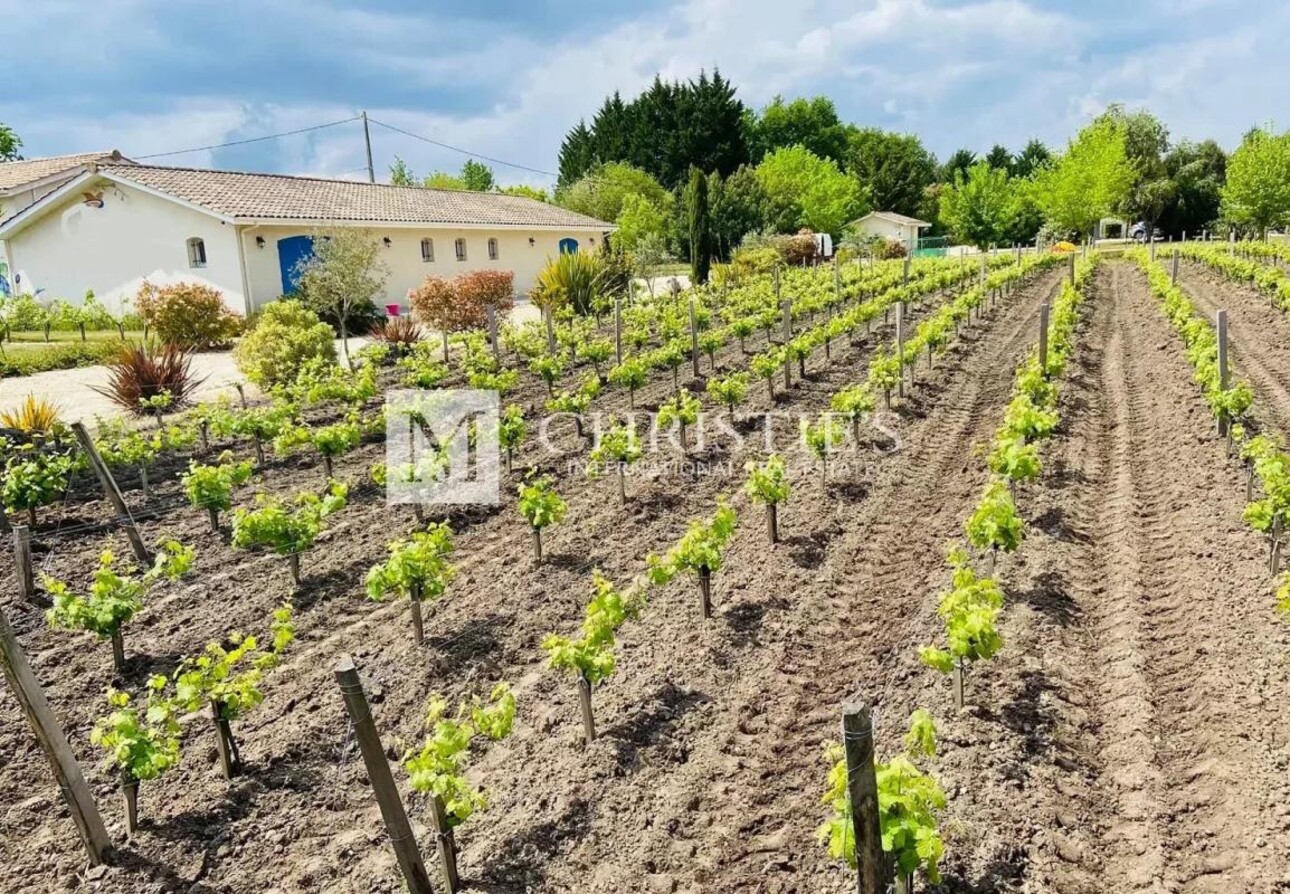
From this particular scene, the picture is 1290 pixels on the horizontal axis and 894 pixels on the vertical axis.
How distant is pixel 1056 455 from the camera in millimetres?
10164

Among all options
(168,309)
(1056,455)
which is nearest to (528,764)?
(1056,455)

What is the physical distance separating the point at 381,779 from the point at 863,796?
2022 millimetres

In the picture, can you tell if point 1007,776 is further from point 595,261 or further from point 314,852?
point 595,261

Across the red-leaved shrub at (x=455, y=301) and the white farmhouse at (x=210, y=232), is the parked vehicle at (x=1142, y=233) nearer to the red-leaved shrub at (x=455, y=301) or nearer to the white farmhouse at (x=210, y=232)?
the white farmhouse at (x=210, y=232)

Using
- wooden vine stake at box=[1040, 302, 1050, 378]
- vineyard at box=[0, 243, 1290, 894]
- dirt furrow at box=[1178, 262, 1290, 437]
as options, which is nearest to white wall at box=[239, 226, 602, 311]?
vineyard at box=[0, 243, 1290, 894]

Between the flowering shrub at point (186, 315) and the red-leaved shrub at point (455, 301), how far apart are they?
4.61 m

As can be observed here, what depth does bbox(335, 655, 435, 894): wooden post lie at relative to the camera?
3680 millimetres

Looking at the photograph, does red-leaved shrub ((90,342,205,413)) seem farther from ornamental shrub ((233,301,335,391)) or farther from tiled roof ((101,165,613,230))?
tiled roof ((101,165,613,230))

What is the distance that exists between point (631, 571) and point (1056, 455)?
556 centimetres

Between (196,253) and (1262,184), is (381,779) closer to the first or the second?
(196,253)

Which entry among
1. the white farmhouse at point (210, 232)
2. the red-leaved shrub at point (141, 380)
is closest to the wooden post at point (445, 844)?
the red-leaved shrub at point (141, 380)

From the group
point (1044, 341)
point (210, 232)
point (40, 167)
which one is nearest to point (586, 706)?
point (1044, 341)

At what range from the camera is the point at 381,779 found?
12.4 feet

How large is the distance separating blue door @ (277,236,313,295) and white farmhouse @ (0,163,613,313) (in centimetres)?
3
